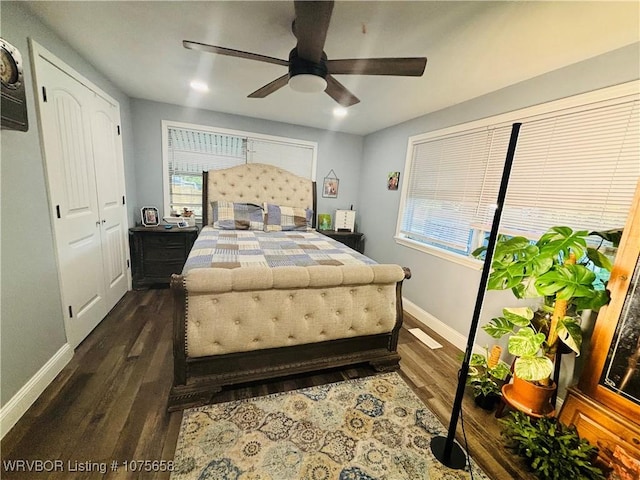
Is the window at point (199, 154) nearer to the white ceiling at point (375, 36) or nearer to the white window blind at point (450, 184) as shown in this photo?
the white ceiling at point (375, 36)

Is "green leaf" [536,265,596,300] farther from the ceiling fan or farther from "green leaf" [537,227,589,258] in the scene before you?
the ceiling fan

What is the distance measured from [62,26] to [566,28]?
10.2 feet

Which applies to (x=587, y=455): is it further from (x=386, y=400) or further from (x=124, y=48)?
(x=124, y=48)

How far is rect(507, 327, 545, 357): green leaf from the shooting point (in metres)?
1.47

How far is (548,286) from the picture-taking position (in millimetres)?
1437

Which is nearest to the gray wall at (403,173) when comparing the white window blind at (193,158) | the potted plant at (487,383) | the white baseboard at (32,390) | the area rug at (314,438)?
the potted plant at (487,383)

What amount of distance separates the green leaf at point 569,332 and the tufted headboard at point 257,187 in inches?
128

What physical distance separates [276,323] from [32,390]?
1511 mm

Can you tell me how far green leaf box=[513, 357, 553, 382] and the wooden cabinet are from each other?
0.20m

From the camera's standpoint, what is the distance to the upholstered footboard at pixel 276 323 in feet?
5.15

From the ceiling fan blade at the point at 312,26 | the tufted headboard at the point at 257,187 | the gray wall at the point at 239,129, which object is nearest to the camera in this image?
the ceiling fan blade at the point at 312,26

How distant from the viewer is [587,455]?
127cm

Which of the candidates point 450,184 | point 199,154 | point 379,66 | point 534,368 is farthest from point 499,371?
point 199,154

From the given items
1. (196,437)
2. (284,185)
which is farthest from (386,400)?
(284,185)
